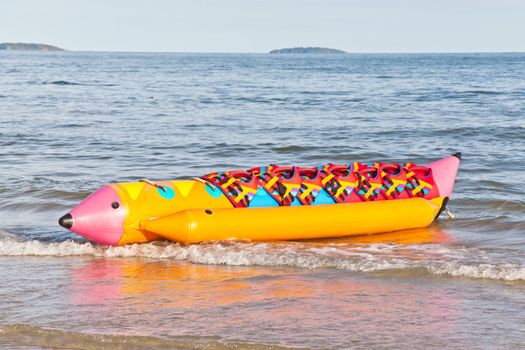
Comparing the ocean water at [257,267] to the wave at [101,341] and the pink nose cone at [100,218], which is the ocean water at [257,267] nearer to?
the wave at [101,341]

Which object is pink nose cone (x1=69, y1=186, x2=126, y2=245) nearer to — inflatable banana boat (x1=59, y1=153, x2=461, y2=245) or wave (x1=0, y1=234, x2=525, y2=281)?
inflatable banana boat (x1=59, y1=153, x2=461, y2=245)

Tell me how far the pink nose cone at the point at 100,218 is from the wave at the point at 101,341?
235cm

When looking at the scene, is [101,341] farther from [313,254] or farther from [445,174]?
[445,174]

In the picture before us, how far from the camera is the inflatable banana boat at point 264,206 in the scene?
7.45 m

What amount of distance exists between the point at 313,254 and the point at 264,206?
0.85 meters

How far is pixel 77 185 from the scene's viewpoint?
36.9 ft

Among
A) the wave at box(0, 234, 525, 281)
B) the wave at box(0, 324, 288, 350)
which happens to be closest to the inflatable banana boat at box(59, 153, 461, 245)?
the wave at box(0, 234, 525, 281)

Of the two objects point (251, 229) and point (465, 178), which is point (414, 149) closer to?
point (465, 178)

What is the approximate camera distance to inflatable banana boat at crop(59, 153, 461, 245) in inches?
293

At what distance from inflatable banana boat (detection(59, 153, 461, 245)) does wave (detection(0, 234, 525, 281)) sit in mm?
118

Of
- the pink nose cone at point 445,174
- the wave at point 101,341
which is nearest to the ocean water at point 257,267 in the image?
the wave at point 101,341

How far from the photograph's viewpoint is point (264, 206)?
7980mm

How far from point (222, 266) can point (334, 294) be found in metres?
1.34

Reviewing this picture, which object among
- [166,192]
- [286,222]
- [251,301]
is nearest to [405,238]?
[286,222]
